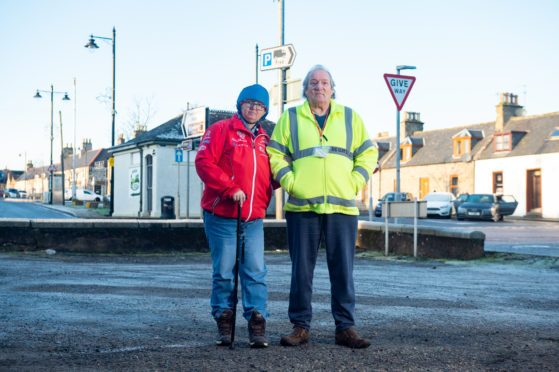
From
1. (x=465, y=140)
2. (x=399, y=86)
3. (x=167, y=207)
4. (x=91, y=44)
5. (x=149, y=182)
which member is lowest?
(x=167, y=207)

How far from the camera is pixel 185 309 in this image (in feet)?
18.2

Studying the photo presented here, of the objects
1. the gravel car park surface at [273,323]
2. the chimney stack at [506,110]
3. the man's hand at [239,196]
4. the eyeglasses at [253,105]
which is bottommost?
the gravel car park surface at [273,323]

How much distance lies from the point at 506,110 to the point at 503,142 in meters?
3.38

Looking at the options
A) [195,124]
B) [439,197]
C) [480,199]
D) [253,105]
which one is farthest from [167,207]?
[253,105]

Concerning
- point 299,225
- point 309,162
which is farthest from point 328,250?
point 309,162

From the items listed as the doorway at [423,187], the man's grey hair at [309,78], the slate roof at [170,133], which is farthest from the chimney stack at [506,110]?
the man's grey hair at [309,78]

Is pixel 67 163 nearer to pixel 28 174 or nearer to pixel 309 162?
pixel 28 174

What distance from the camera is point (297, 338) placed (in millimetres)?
4137

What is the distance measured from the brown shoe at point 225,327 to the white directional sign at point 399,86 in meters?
8.80

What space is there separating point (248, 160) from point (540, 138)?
38731 millimetres

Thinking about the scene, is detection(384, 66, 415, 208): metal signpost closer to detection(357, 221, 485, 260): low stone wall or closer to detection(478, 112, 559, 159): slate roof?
detection(357, 221, 485, 260): low stone wall

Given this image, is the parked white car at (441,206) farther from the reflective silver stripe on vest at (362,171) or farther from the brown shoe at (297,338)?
the brown shoe at (297,338)

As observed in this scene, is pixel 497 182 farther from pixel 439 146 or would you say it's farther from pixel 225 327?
pixel 225 327

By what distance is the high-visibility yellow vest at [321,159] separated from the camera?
14.2ft
